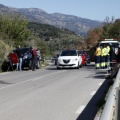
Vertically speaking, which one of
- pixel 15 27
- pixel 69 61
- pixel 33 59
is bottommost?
pixel 69 61

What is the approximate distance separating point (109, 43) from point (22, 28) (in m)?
20.0

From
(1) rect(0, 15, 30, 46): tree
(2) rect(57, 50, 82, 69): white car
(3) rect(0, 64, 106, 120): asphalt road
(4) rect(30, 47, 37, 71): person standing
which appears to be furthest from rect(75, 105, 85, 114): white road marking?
(1) rect(0, 15, 30, 46): tree

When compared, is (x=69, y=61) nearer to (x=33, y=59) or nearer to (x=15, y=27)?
(x=33, y=59)

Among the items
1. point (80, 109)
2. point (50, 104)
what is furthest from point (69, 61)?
point (80, 109)

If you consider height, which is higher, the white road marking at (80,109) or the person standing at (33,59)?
the person standing at (33,59)

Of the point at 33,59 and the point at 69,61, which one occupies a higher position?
the point at 33,59

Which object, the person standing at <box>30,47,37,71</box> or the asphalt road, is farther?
the person standing at <box>30,47,37,71</box>

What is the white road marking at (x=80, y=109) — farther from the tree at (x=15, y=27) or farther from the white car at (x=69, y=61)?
the tree at (x=15, y=27)

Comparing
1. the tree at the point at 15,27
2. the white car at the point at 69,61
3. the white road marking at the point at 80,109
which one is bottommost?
the white road marking at the point at 80,109

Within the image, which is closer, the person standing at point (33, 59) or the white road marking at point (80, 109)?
the white road marking at point (80, 109)

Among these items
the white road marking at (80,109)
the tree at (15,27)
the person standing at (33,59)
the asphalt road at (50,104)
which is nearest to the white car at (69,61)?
the person standing at (33,59)

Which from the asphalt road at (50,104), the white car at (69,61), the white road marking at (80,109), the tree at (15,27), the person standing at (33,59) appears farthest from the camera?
the tree at (15,27)

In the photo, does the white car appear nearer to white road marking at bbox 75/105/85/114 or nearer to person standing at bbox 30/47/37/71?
person standing at bbox 30/47/37/71

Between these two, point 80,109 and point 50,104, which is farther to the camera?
point 50,104
